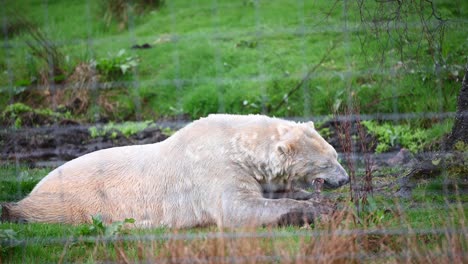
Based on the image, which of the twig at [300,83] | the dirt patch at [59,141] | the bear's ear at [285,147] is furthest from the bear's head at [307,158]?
the twig at [300,83]

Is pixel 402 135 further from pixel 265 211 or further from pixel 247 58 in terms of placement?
pixel 265 211

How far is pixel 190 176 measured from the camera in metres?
5.10

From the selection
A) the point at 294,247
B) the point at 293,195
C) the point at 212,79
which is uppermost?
the point at 212,79

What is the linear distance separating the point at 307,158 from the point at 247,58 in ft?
13.9

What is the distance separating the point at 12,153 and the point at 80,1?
154 inches

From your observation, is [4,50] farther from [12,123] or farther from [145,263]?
[145,263]

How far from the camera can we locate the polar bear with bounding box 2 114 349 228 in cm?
503

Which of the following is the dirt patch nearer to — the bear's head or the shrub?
the shrub

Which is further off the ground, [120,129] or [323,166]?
[323,166]

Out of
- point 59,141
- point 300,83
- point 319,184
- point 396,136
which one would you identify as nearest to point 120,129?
point 59,141

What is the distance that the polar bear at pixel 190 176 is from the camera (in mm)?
5031

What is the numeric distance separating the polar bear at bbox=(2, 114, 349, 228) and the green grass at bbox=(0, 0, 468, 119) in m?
2.50

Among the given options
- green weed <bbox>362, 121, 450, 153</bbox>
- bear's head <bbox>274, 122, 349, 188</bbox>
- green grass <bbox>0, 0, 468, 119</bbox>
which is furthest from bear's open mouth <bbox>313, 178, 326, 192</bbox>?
green grass <bbox>0, 0, 468, 119</bbox>

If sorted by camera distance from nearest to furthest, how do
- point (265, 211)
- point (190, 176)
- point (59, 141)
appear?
1. point (265, 211)
2. point (190, 176)
3. point (59, 141)
